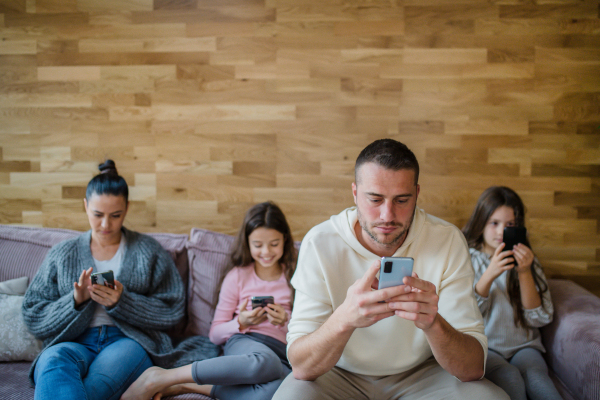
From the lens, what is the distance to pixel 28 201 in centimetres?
256

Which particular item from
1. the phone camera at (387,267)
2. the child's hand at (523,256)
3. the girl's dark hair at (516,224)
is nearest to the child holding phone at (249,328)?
the phone camera at (387,267)

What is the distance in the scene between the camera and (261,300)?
1.81 meters

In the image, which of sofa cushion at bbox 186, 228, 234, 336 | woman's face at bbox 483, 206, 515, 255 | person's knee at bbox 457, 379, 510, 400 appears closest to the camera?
person's knee at bbox 457, 379, 510, 400

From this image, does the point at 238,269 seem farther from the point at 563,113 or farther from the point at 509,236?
the point at 563,113

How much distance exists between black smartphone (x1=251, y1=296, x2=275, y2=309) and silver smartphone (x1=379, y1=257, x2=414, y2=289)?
0.80 meters

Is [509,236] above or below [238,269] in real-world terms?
above

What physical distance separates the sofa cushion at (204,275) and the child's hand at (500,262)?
4.16ft

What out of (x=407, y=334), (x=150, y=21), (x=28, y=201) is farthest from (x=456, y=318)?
(x=28, y=201)

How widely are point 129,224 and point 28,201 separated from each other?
0.66 m

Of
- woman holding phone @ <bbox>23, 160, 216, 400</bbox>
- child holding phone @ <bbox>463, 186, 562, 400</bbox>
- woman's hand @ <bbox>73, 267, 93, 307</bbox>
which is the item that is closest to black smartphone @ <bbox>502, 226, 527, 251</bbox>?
child holding phone @ <bbox>463, 186, 562, 400</bbox>

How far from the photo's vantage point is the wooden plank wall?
2.30m

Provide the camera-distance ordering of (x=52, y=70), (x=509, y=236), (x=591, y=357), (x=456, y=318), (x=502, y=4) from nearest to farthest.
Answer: (x=456, y=318) → (x=591, y=357) → (x=509, y=236) → (x=502, y=4) → (x=52, y=70)

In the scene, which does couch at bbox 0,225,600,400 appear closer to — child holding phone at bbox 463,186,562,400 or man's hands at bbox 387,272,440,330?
child holding phone at bbox 463,186,562,400

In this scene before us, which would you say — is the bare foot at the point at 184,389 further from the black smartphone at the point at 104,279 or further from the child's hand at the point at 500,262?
the child's hand at the point at 500,262
